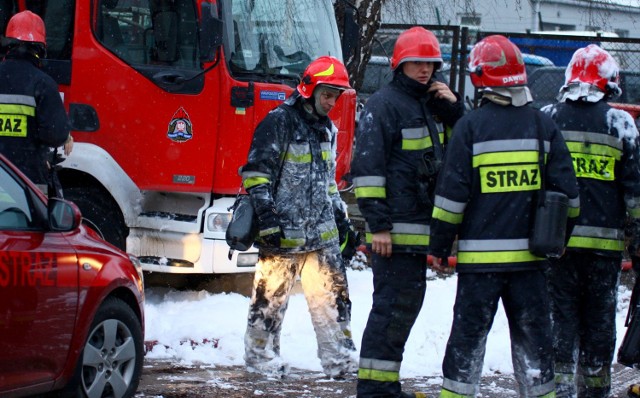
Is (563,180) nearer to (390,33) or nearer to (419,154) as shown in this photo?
(419,154)

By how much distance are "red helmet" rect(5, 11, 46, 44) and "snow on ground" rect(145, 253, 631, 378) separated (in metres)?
2.30

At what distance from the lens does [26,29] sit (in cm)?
802

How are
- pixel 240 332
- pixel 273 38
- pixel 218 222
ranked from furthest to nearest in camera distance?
1. pixel 273 38
2. pixel 218 222
3. pixel 240 332

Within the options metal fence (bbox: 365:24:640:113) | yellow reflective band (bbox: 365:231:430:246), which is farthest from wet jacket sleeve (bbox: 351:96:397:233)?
metal fence (bbox: 365:24:640:113)

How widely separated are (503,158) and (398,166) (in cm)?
79

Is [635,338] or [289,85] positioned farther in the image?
[289,85]

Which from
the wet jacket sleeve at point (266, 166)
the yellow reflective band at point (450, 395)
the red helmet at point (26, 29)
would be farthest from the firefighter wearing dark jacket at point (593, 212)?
the red helmet at point (26, 29)

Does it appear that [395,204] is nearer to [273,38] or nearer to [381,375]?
[381,375]

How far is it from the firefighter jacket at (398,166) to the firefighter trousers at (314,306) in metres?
1.28

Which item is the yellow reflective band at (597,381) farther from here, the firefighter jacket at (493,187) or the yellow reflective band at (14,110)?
the yellow reflective band at (14,110)

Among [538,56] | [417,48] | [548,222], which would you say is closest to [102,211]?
[417,48]

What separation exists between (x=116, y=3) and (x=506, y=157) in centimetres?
477

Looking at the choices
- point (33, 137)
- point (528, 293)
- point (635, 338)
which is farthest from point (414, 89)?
point (33, 137)

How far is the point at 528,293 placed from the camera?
17.7ft
